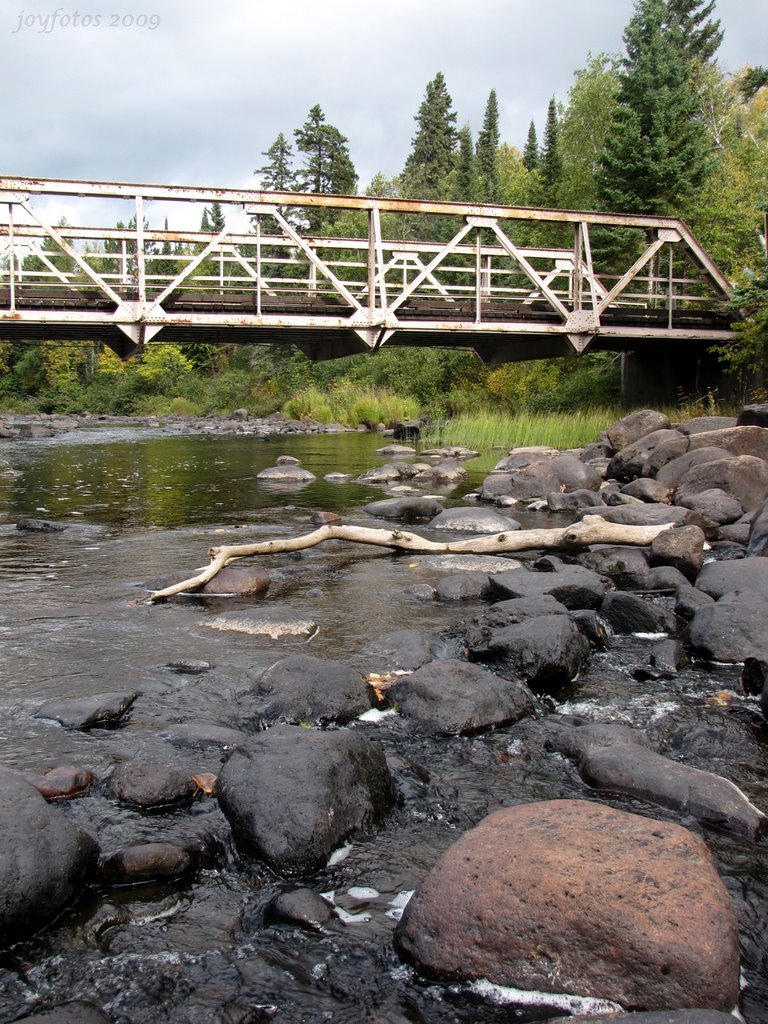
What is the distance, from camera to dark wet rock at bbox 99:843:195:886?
3453mm

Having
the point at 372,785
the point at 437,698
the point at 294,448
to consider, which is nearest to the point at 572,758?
the point at 437,698

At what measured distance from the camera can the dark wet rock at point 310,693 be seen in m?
5.11

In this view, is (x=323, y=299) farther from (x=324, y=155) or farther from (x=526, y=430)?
(x=324, y=155)

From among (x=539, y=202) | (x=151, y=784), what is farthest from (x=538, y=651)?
(x=539, y=202)

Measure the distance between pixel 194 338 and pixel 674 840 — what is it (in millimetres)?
18880

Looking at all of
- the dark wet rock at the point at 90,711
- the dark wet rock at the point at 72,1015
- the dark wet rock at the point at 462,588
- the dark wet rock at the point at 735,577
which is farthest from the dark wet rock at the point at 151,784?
the dark wet rock at the point at 735,577

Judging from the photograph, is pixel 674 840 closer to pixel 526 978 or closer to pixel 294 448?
Answer: pixel 526 978

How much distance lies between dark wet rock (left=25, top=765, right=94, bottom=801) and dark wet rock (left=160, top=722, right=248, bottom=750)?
589 millimetres

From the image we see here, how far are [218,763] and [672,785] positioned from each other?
2229 mm

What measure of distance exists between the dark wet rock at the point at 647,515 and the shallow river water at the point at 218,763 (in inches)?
110

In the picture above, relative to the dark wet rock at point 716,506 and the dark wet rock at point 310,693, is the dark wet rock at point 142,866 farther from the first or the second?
the dark wet rock at point 716,506

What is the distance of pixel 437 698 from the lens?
16.8ft

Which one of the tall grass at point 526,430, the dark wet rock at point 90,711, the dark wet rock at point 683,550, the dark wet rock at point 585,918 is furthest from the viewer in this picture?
the tall grass at point 526,430

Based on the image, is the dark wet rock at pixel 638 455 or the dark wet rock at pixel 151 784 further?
the dark wet rock at pixel 638 455
